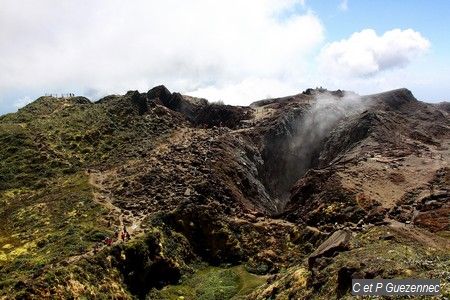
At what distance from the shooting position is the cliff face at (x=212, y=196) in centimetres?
4325

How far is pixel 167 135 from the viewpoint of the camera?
9181 centimetres

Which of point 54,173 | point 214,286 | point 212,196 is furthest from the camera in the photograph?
point 54,173

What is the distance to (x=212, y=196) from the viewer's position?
69.0 meters

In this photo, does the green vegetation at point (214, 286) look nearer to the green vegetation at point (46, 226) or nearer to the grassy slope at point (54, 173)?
the green vegetation at point (46, 226)

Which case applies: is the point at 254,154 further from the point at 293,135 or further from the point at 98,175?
the point at 98,175

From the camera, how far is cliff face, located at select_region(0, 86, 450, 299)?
43250 millimetres

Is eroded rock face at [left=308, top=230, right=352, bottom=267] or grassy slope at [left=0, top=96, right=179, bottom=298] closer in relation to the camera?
eroded rock face at [left=308, top=230, right=352, bottom=267]

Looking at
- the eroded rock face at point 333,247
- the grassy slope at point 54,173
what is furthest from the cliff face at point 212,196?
the grassy slope at point 54,173

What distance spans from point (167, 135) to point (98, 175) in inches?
792

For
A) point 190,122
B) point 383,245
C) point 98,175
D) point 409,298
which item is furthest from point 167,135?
point 409,298

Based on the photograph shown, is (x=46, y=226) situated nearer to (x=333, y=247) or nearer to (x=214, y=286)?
(x=214, y=286)

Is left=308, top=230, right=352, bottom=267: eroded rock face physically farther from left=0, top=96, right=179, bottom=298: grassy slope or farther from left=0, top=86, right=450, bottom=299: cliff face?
left=0, top=96, right=179, bottom=298: grassy slope

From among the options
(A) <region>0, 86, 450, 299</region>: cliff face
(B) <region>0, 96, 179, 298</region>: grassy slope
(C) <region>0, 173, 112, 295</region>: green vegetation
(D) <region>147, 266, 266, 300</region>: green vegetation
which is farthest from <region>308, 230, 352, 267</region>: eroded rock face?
(C) <region>0, 173, 112, 295</region>: green vegetation

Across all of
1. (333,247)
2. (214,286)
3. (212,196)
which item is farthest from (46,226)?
(333,247)
